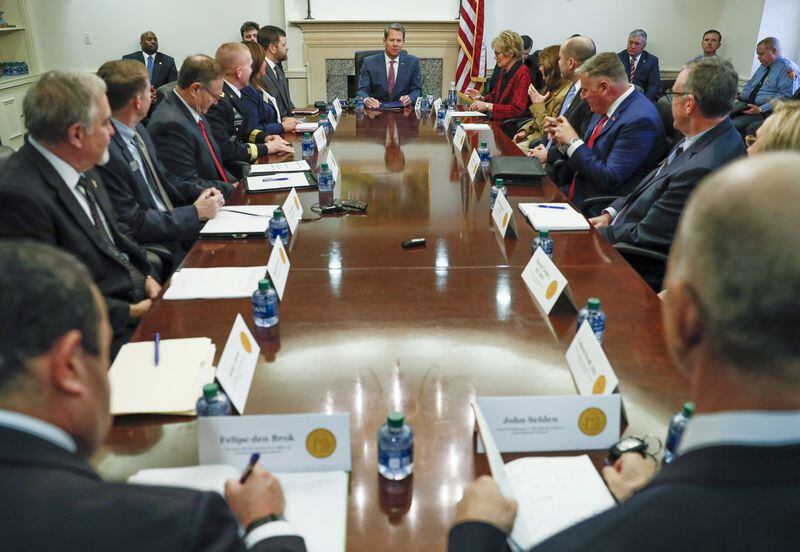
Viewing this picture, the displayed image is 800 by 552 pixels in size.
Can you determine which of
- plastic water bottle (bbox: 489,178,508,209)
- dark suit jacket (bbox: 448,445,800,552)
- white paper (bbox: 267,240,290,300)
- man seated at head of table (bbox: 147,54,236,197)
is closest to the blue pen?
dark suit jacket (bbox: 448,445,800,552)

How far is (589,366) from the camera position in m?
1.37

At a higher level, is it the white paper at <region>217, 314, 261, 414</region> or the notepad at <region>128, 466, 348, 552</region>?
the white paper at <region>217, 314, 261, 414</region>

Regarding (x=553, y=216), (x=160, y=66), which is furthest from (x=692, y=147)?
(x=160, y=66)

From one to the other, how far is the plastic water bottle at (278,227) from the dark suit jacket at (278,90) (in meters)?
3.08

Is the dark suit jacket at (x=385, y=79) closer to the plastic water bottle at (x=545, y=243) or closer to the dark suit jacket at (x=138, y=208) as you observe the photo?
the dark suit jacket at (x=138, y=208)

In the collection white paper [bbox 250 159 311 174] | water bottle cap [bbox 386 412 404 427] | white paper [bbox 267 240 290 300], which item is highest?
water bottle cap [bbox 386 412 404 427]

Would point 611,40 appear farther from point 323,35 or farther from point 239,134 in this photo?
point 239,134

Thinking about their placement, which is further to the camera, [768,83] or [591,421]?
[768,83]

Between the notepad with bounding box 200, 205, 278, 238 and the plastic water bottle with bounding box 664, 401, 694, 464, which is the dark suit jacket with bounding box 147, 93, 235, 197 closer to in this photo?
the notepad with bounding box 200, 205, 278, 238

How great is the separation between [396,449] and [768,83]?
6922 millimetres

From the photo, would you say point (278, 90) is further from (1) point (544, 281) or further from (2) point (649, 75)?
(2) point (649, 75)

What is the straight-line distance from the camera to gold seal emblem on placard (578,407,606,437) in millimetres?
1210

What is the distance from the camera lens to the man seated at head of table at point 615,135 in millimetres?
3174

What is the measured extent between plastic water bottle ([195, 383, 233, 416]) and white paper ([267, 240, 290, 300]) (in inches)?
23.3
